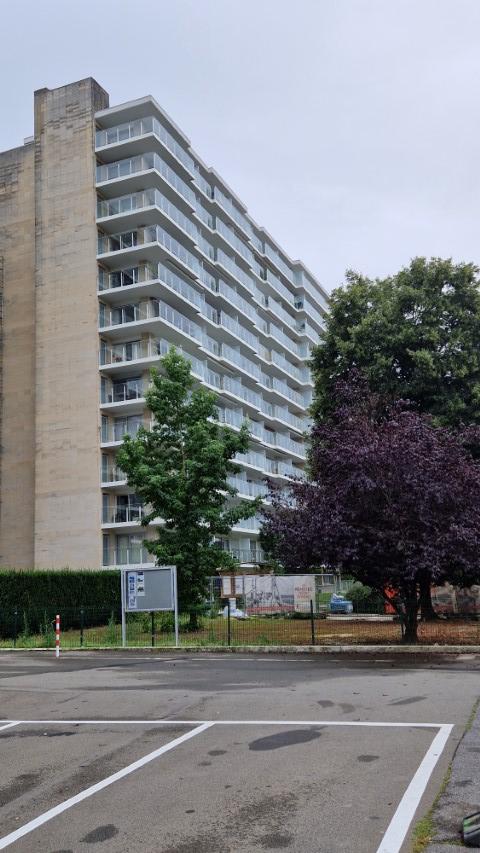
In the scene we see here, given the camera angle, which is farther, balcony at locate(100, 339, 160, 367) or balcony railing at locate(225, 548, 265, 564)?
balcony railing at locate(225, 548, 265, 564)

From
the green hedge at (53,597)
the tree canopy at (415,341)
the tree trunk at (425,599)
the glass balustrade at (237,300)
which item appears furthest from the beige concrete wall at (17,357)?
the tree trunk at (425,599)

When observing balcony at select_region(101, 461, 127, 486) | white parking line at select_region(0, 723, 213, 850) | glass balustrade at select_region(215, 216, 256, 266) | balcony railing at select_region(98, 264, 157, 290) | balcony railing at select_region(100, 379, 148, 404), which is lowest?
white parking line at select_region(0, 723, 213, 850)

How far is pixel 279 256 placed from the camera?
79500 mm

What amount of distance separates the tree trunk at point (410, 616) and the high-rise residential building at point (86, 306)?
24330 millimetres

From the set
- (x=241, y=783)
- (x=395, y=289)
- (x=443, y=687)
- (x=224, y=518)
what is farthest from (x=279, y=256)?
(x=241, y=783)

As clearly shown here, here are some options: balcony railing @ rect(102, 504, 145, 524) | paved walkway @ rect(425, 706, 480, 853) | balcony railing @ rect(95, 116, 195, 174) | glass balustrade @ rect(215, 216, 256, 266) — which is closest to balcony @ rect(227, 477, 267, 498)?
balcony railing @ rect(102, 504, 145, 524)

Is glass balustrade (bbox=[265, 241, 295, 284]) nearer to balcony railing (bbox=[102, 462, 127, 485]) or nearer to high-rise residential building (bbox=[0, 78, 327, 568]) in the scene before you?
high-rise residential building (bbox=[0, 78, 327, 568])

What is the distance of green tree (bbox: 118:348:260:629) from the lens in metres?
27.6

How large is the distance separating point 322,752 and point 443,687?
517 centimetres

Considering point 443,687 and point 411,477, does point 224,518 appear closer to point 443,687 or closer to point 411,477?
point 411,477

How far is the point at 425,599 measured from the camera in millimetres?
23266

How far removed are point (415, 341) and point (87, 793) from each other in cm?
2875

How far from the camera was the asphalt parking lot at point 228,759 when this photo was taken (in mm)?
5785

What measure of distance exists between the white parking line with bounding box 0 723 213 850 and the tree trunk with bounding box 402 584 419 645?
12.2 metres
